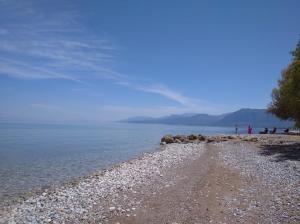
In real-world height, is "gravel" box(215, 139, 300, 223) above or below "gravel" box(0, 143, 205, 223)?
above

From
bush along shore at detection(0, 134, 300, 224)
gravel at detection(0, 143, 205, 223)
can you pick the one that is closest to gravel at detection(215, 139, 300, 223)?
bush along shore at detection(0, 134, 300, 224)

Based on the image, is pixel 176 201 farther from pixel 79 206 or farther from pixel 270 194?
pixel 270 194

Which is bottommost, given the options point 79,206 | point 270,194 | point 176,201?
point 79,206

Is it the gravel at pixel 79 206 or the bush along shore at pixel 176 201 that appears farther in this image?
the gravel at pixel 79 206

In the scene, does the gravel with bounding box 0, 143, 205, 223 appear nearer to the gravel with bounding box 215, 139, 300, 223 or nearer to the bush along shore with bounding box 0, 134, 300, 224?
the bush along shore with bounding box 0, 134, 300, 224

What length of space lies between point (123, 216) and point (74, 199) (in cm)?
335

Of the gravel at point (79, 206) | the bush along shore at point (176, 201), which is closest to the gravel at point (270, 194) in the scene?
the bush along shore at point (176, 201)

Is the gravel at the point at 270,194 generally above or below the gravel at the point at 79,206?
above

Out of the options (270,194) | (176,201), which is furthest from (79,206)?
(270,194)

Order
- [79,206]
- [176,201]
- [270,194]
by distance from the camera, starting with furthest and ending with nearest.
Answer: [270,194], [176,201], [79,206]

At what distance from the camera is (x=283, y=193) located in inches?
527

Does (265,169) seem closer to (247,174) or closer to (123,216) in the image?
(247,174)

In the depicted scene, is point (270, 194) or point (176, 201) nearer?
point (176, 201)

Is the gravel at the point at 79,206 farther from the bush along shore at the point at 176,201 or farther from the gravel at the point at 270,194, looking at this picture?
the gravel at the point at 270,194
